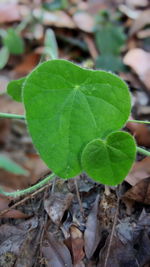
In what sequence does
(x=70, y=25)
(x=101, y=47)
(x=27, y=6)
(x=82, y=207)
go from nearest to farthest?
1. (x=82, y=207)
2. (x=101, y=47)
3. (x=70, y=25)
4. (x=27, y=6)

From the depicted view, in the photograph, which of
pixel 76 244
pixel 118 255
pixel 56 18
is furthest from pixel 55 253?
pixel 56 18

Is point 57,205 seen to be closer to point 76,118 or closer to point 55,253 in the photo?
point 55,253

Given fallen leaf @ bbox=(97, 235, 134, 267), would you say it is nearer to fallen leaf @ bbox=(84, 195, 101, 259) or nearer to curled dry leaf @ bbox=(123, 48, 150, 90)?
fallen leaf @ bbox=(84, 195, 101, 259)

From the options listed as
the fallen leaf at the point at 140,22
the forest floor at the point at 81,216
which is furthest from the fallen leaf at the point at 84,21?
the forest floor at the point at 81,216

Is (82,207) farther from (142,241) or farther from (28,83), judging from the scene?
(28,83)

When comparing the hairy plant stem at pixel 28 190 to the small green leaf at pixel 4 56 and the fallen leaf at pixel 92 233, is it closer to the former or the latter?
the fallen leaf at pixel 92 233

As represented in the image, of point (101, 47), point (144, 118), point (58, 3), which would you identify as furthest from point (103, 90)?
point (58, 3)

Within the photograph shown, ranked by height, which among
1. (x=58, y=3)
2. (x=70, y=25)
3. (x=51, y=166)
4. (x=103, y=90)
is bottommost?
(x=51, y=166)

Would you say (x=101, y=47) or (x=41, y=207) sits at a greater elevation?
(x=101, y=47)
